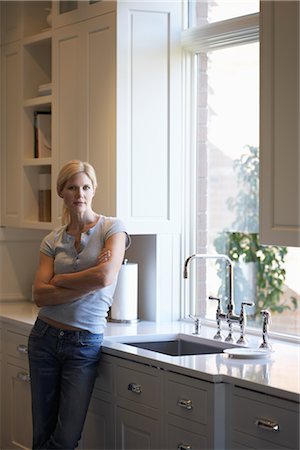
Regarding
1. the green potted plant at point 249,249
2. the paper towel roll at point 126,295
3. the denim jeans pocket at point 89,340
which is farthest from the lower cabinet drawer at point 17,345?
the green potted plant at point 249,249

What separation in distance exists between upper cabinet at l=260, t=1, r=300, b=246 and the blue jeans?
0.99 metres

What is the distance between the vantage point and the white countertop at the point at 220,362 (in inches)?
118

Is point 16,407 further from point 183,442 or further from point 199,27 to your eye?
point 199,27

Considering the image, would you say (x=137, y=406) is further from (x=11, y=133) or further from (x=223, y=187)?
(x=11, y=133)

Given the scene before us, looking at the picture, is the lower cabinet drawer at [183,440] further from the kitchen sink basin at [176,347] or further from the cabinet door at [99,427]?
the kitchen sink basin at [176,347]

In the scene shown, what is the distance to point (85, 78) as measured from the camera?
4434mm

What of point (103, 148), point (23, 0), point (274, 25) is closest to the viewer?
point (274, 25)

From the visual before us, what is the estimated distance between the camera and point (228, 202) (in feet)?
14.8

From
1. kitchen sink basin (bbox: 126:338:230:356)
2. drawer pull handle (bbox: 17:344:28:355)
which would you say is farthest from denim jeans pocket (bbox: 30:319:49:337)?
drawer pull handle (bbox: 17:344:28:355)

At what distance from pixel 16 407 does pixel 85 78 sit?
1.75 metres

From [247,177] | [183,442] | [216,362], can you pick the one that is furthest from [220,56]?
[183,442]

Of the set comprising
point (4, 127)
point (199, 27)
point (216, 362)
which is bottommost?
point (216, 362)

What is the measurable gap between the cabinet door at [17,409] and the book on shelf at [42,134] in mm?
1219

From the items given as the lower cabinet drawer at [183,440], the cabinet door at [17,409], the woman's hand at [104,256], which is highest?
the woman's hand at [104,256]
